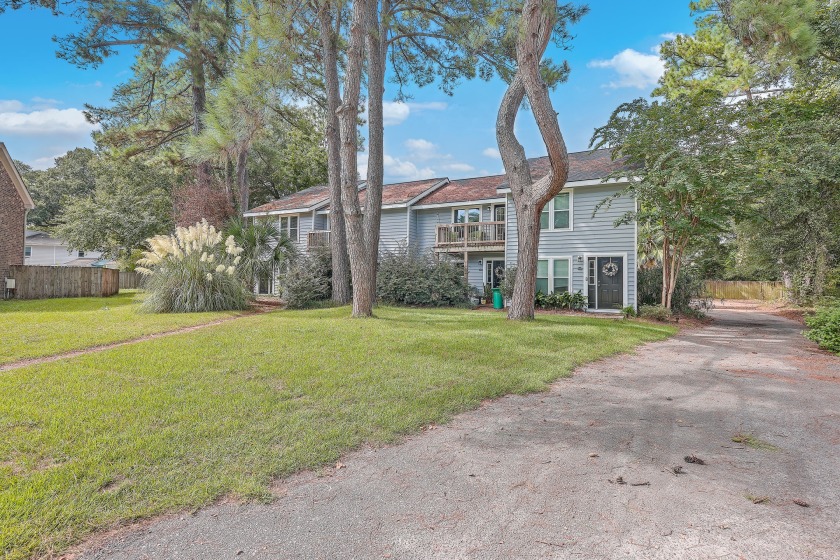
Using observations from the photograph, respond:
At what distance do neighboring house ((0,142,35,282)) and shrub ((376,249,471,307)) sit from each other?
46.3 feet

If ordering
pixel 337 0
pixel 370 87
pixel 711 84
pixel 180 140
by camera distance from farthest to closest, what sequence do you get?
1. pixel 180 140
2. pixel 711 84
3. pixel 370 87
4. pixel 337 0

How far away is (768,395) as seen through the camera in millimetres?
5246

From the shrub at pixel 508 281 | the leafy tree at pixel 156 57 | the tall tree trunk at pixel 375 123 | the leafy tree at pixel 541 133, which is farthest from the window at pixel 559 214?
the leafy tree at pixel 156 57

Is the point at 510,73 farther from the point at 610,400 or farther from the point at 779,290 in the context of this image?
the point at 779,290

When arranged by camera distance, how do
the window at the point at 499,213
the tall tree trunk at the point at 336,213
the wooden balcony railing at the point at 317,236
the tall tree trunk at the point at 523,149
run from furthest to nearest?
the wooden balcony railing at the point at 317,236 < the window at the point at 499,213 < the tall tree trunk at the point at 336,213 < the tall tree trunk at the point at 523,149

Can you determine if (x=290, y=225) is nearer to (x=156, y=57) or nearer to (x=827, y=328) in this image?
(x=156, y=57)

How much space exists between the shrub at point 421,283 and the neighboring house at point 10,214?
14116 mm

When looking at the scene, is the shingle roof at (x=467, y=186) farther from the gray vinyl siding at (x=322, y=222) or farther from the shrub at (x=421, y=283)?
the shrub at (x=421, y=283)

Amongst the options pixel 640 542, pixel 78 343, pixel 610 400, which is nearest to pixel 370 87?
pixel 78 343

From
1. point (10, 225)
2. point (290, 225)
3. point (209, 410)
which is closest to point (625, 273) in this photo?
point (209, 410)

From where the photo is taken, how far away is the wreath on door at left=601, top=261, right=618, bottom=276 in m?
16.0

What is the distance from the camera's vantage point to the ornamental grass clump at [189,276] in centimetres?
1154

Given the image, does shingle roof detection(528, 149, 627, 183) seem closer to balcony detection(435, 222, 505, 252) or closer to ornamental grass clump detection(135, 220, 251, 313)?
balcony detection(435, 222, 505, 252)

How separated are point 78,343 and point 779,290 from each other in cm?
3448
